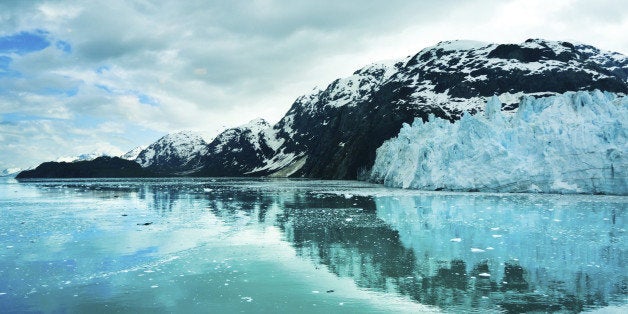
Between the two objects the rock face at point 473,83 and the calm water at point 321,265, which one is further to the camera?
the rock face at point 473,83

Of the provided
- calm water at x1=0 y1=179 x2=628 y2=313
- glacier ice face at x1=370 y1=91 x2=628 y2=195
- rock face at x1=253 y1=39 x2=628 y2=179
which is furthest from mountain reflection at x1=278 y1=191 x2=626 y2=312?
rock face at x1=253 y1=39 x2=628 y2=179

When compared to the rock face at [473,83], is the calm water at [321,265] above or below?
below

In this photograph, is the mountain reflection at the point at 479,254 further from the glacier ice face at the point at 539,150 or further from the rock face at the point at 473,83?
the rock face at the point at 473,83

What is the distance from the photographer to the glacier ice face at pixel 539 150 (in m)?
45.1

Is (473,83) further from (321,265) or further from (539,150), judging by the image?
(321,265)

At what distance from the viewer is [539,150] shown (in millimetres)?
48688

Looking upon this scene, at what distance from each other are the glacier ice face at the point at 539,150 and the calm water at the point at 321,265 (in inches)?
829

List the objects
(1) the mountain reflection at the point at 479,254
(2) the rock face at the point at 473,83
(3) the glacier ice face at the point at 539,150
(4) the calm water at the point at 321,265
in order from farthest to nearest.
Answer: (2) the rock face at the point at 473,83 < (3) the glacier ice face at the point at 539,150 < (1) the mountain reflection at the point at 479,254 < (4) the calm water at the point at 321,265

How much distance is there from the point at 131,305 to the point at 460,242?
13.8m

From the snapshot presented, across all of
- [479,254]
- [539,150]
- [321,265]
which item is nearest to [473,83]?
[539,150]

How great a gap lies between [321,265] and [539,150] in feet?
138

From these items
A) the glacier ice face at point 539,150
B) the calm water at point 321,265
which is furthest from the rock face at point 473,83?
the calm water at point 321,265

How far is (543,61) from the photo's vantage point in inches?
5792

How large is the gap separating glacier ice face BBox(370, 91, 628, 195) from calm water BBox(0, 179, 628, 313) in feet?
69.1
